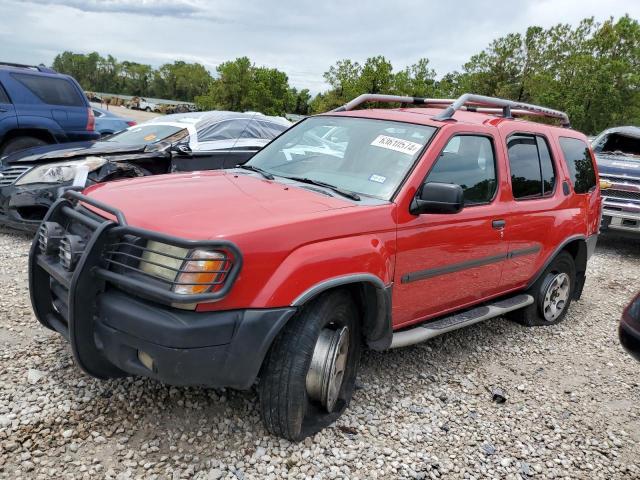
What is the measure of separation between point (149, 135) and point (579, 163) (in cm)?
517

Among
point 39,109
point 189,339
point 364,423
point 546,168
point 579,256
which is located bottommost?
point 364,423

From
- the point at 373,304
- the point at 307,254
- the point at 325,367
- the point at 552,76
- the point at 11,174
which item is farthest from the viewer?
the point at 552,76

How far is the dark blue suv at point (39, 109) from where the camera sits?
7918mm

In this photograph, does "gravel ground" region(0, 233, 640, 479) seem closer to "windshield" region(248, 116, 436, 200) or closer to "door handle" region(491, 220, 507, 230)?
"door handle" region(491, 220, 507, 230)

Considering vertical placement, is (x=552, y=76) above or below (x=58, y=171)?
above

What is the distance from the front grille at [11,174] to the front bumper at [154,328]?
4.10 meters

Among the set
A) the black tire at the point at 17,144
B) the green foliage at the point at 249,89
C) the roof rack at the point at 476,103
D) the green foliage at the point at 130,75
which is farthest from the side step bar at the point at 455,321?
the green foliage at the point at 130,75

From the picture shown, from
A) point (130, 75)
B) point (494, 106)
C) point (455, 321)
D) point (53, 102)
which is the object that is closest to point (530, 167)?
point (494, 106)

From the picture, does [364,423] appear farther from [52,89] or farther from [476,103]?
[52,89]

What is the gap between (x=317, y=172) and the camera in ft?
11.5

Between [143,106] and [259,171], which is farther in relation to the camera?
[143,106]

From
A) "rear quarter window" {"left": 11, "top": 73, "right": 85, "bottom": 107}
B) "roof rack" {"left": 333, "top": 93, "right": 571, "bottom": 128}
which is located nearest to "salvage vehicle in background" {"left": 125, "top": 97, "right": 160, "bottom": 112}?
"rear quarter window" {"left": 11, "top": 73, "right": 85, "bottom": 107}

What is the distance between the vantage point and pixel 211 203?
280 cm

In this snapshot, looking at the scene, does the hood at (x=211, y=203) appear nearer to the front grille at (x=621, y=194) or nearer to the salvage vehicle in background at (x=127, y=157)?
the salvage vehicle in background at (x=127, y=157)
